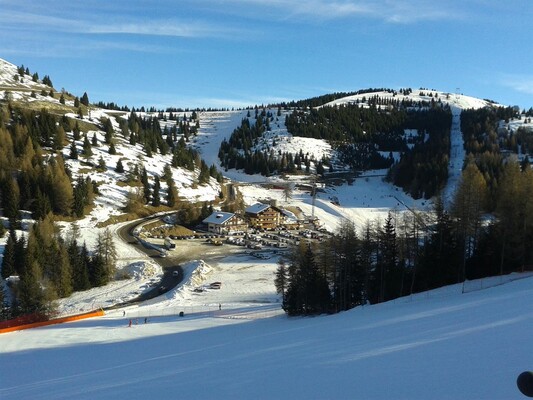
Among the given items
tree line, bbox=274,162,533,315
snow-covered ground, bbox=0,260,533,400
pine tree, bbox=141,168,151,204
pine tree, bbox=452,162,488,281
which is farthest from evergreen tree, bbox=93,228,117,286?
pine tree, bbox=452,162,488,281

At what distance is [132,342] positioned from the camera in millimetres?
22656

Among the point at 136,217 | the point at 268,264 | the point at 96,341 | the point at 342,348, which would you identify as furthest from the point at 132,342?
the point at 136,217

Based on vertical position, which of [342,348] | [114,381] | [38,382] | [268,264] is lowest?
[268,264]

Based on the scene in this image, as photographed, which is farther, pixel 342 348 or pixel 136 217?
pixel 136 217

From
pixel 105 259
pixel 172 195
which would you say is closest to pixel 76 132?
pixel 172 195

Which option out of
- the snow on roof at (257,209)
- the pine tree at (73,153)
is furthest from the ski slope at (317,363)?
the pine tree at (73,153)

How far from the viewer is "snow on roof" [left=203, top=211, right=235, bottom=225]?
77.1 meters

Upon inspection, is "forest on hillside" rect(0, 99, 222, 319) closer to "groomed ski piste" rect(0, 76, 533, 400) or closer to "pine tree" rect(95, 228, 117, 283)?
"pine tree" rect(95, 228, 117, 283)

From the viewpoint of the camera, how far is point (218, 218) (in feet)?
255

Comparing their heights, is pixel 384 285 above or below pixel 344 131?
below

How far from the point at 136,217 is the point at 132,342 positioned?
2328 inches

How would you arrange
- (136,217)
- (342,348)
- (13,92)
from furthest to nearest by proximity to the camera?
(13,92) → (136,217) → (342,348)

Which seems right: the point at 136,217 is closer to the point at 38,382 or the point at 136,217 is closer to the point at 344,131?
the point at 38,382

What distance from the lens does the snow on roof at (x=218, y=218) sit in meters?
77.1
